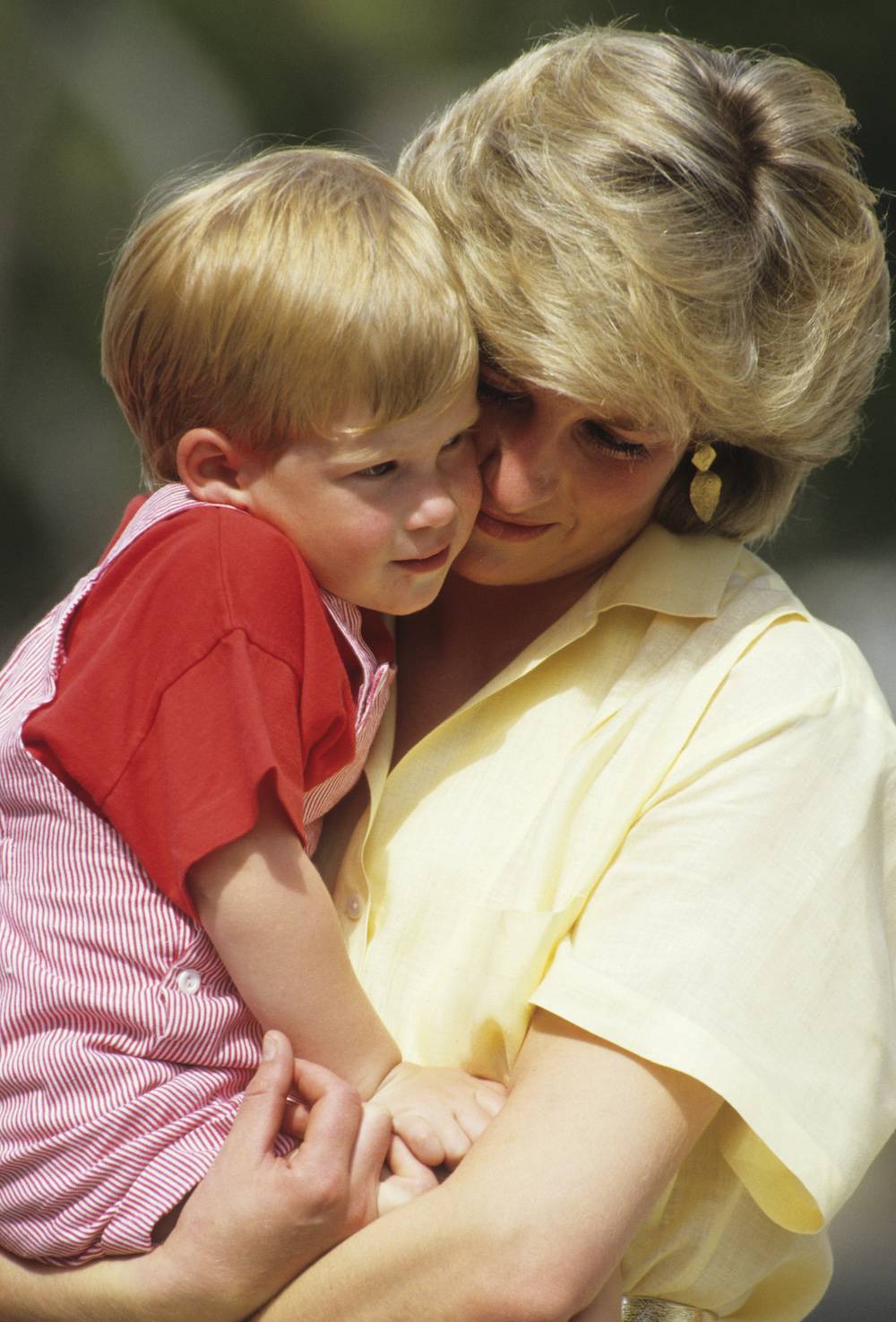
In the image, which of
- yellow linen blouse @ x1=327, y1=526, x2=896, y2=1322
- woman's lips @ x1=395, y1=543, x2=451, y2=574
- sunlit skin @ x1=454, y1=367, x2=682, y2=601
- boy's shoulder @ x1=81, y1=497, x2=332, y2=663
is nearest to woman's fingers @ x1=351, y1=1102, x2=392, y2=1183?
yellow linen blouse @ x1=327, y1=526, x2=896, y2=1322

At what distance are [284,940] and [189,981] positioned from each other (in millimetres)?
107

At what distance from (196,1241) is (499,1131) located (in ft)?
1.02

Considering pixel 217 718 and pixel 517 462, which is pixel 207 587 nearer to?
pixel 217 718

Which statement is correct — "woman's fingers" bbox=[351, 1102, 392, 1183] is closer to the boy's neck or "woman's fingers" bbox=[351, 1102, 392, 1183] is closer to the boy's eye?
the boy's neck

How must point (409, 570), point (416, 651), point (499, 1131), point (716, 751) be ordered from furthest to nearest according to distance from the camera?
point (416, 651) → point (409, 570) → point (716, 751) → point (499, 1131)

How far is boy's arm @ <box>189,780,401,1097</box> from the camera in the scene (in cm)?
159

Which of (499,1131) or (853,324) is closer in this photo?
(499,1131)

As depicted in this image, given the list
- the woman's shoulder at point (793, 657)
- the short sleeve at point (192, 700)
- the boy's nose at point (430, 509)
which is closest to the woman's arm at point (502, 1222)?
the short sleeve at point (192, 700)

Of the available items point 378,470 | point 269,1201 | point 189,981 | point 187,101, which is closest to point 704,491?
point 378,470

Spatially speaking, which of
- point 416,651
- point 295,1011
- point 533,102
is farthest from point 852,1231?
point 533,102

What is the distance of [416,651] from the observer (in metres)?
2.10

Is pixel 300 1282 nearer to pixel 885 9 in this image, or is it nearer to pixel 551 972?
pixel 551 972

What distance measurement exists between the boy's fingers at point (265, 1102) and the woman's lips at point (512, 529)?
65cm

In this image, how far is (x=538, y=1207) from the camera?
4.87ft
